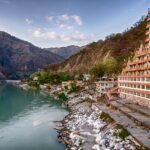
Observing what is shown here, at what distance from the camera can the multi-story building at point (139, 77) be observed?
45.6 metres

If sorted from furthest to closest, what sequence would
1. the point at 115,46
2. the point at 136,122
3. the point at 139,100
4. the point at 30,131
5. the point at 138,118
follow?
the point at 115,46, the point at 139,100, the point at 30,131, the point at 138,118, the point at 136,122

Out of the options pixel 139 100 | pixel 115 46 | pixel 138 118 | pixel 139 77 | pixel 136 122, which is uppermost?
pixel 115 46

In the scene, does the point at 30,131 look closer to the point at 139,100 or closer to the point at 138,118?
the point at 139,100

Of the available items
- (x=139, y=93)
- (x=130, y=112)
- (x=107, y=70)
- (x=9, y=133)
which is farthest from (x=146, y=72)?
(x=107, y=70)

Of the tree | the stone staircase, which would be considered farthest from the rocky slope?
the stone staircase

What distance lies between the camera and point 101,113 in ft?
154

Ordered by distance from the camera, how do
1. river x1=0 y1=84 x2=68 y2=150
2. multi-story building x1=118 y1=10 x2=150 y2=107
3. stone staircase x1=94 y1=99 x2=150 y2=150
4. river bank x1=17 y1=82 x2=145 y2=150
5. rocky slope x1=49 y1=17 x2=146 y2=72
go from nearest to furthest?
stone staircase x1=94 y1=99 x2=150 y2=150 < river bank x1=17 y1=82 x2=145 y2=150 < river x1=0 y1=84 x2=68 y2=150 < multi-story building x1=118 y1=10 x2=150 y2=107 < rocky slope x1=49 y1=17 x2=146 y2=72

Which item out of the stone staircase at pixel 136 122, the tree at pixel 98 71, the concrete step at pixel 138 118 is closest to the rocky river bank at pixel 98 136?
the stone staircase at pixel 136 122

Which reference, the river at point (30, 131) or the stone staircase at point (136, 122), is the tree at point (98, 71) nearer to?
the river at point (30, 131)

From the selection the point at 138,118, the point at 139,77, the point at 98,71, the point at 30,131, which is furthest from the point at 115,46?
the point at 138,118

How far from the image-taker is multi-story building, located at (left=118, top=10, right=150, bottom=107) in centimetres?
4559

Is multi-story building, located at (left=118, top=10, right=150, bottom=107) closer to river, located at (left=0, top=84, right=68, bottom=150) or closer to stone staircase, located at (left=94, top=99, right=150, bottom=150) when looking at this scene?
stone staircase, located at (left=94, top=99, right=150, bottom=150)

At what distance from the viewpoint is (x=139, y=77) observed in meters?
49.0

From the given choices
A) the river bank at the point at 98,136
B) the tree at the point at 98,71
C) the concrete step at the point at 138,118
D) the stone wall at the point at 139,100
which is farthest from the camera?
the tree at the point at 98,71
